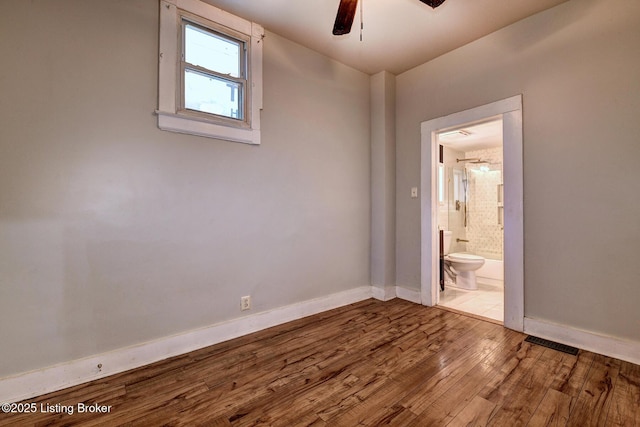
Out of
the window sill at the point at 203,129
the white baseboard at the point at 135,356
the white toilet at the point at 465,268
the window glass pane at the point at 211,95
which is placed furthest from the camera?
the white toilet at the point at 465,268

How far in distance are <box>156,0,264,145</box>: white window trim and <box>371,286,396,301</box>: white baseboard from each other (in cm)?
218

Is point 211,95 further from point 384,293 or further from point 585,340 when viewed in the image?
point 585,340

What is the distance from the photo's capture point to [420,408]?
5.11 ft

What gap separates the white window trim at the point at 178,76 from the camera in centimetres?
211

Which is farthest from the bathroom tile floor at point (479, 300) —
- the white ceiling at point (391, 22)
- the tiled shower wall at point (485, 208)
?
the white ceiling at point (391, 22)

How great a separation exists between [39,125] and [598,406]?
3.55 metres

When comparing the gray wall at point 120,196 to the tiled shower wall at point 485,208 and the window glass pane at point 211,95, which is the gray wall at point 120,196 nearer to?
the window glass pane at point 211,95

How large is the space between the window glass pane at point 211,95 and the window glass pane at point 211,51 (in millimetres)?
90

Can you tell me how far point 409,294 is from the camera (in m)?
3.38

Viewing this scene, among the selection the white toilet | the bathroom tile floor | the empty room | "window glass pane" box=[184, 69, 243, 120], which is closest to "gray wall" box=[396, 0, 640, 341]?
the empty room

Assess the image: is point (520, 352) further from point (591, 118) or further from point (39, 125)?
point (39, 125)

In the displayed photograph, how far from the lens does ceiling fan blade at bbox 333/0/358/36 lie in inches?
69.5

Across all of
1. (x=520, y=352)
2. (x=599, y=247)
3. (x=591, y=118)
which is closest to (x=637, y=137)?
(x=591, y=118)

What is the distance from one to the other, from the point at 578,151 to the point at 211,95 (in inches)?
116
